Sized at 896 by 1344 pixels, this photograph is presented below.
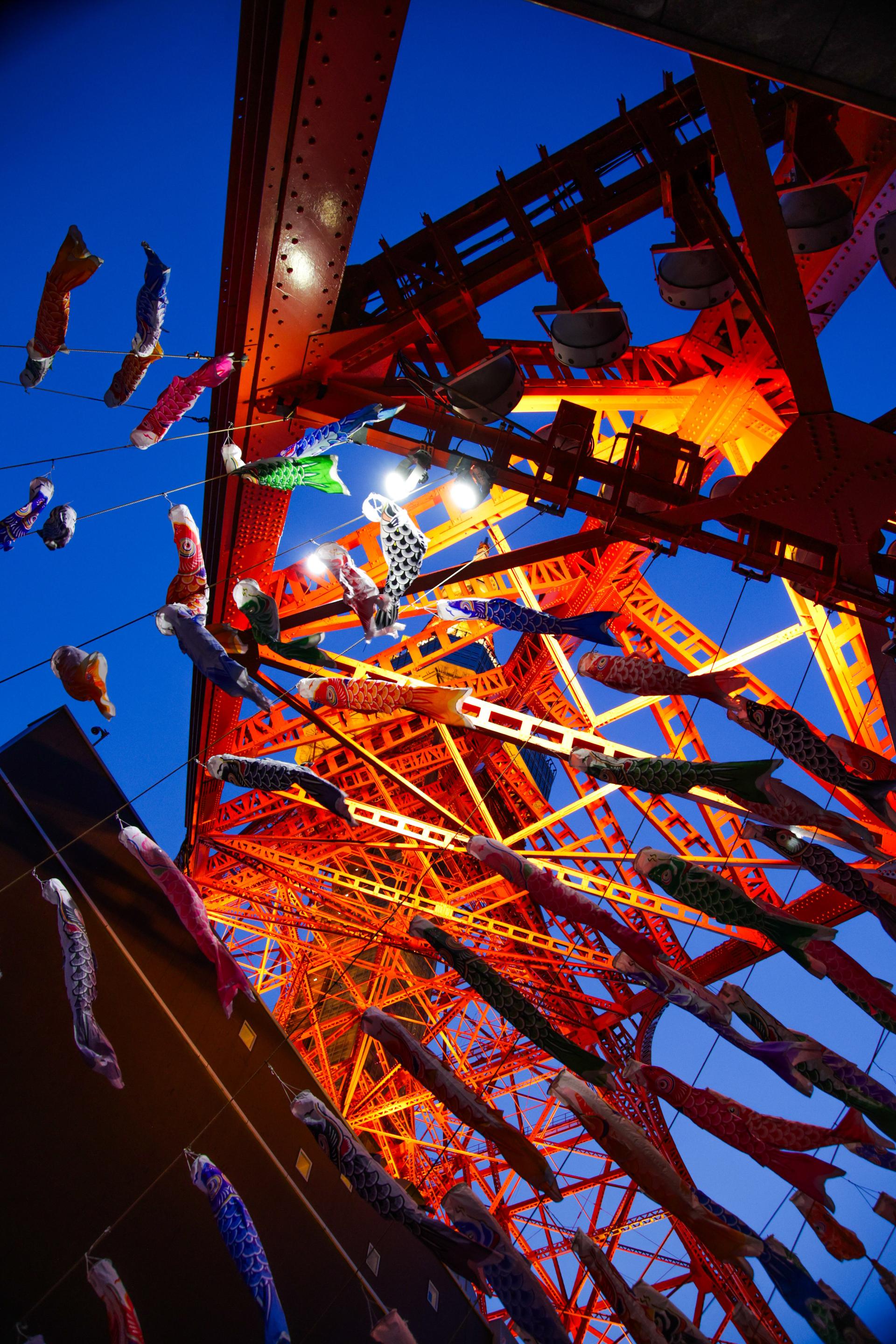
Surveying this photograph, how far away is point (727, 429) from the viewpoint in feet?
29.5

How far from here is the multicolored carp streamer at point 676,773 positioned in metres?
8.02

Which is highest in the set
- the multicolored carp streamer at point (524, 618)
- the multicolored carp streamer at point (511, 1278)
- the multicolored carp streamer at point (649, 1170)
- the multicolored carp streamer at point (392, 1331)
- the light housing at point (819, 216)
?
the light housing at point (819, 216)

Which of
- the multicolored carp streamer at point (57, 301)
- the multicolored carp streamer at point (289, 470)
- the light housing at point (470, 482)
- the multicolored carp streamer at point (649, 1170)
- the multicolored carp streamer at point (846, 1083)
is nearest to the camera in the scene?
the multicolored carp streamer at point (57, 301)

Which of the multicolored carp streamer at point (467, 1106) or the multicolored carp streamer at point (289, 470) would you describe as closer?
the multicolored carp streamer at point (289, 470)

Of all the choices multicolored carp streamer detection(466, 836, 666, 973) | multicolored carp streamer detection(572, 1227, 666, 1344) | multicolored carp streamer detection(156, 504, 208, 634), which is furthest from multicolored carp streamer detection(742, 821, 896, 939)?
multicolored carp streamer detection(156, 504, 208, 634)

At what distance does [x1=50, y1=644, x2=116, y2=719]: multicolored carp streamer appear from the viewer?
6.95 m

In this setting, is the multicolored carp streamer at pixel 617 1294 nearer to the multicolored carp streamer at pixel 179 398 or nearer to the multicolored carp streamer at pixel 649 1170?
the multicolored carp streamer at pixel 649 1170

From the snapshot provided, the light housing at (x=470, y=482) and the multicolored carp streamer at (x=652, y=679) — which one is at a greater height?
the multicolored carp streamer at (x=652, y=679)

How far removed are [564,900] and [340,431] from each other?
5.76m

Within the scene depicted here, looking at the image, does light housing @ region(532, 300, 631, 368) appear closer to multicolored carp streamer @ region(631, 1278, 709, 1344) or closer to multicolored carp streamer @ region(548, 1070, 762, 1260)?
multicolored carp streamer @ region(548, 1070, 762, 1260)

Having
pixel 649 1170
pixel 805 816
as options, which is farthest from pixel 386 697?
pixel 649 1170

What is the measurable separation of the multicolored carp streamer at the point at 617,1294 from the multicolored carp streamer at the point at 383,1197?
2.05 meters

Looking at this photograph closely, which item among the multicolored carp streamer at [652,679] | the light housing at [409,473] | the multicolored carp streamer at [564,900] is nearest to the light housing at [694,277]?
the light housing at [409,473]

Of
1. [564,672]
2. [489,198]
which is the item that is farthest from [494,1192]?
[489,198]
